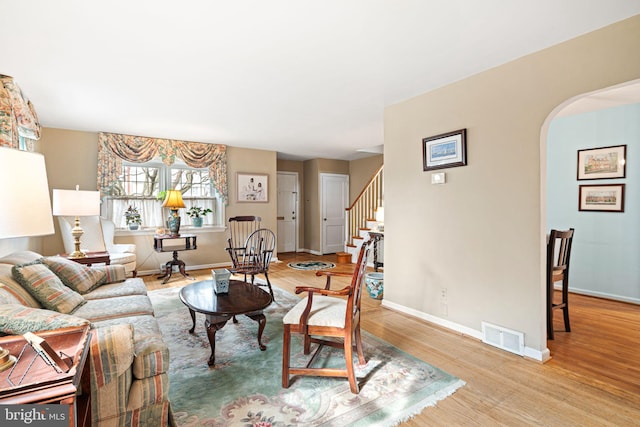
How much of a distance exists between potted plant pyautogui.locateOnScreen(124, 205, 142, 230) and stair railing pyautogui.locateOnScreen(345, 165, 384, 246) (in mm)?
4057

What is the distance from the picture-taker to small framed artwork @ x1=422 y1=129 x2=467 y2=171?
114 inches

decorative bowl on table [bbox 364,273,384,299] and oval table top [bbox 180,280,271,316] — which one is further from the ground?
oval table top [bbox 180,280,271,316]

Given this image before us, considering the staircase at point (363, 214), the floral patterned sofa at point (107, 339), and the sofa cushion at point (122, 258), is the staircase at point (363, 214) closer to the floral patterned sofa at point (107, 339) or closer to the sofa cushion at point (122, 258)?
the sofa cushion at point (122, 258)

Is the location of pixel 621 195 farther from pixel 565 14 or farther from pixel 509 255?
pixel 565 14

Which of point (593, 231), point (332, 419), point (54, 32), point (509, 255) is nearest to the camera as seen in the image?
point (332, 419)

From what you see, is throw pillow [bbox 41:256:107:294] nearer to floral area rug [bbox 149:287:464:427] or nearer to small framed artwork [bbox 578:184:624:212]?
floral area rug [bbox 149:287:464:427]

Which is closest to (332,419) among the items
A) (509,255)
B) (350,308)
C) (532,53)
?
(350,308)

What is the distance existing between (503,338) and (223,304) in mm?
2314

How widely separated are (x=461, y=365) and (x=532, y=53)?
8.10 ft

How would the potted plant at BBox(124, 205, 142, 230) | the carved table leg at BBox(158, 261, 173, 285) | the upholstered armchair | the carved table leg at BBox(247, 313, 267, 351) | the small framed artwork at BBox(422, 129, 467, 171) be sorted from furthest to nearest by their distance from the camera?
1. the potted plant at BBox(124, 205, 142, 230)
2. the carved table leg at BBox(158, 261, 173, 285)
3. the upholstered armchair
4. the small framed artwork at BBox(422, 129, 467, 171)
5. the carved table leg at BBox(247, 313, 267, 351)

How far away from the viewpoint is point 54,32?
217 cm

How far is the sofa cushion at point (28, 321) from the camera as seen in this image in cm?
130

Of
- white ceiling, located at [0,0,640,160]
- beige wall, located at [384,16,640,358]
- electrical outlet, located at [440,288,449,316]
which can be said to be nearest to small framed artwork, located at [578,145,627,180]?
beige wall, located at [384,16,640,358]

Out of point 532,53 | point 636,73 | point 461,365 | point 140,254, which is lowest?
point 461,365
